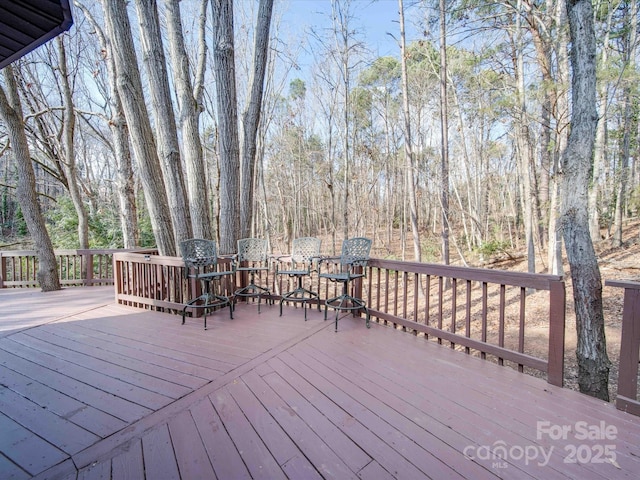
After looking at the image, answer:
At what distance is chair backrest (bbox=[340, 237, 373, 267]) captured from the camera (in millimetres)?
3494

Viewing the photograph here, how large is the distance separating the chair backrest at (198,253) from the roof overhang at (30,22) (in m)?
2.11

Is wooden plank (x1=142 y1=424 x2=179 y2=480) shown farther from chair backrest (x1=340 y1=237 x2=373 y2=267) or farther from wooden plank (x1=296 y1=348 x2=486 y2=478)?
chair backrest (x1=340 y1=237 x2=373 y2=267)

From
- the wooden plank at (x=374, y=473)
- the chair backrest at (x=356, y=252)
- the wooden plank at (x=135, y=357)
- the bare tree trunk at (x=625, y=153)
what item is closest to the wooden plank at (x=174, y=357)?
the wooden plank at (x=135, y=357)

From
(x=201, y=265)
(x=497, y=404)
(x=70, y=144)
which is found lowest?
(x=497, y=404)

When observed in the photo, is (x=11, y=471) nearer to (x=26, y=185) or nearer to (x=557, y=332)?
(x=557, y=332)

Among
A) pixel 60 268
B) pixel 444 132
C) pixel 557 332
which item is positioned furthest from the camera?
pixel 444 132

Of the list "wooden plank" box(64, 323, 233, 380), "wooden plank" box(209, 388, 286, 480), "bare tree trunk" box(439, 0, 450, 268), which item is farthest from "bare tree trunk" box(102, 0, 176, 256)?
"bare tree trunk" box(439, 0, 450, 268)

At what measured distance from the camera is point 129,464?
1407mm

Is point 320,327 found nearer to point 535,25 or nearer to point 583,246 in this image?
point 583,246

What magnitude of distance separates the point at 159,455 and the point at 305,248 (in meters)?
2.85

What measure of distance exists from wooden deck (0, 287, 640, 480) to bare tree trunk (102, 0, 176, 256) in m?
2.02

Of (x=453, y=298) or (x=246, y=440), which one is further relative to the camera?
(x=453, y=298)

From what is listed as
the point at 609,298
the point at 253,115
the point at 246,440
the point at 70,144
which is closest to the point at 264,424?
the point at 246,440

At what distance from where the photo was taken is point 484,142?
13.1 metres
